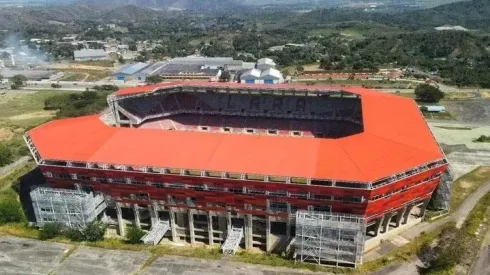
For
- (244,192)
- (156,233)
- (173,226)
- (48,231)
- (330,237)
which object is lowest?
(173,226)

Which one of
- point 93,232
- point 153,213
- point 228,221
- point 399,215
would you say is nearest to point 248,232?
point 228,221

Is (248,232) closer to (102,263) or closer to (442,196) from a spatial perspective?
(102,263)

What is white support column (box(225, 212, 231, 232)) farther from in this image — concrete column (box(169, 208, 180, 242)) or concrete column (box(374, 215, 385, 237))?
concrete column (box(374, 215, 385, 237))

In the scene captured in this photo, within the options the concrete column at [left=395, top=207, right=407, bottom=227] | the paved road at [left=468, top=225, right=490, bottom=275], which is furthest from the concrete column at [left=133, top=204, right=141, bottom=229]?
the paved road at [left=468, top=225, right=490, bottom=275]

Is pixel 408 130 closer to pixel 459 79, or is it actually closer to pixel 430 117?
pixel 430 117

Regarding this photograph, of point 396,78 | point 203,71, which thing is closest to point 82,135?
point 203,71

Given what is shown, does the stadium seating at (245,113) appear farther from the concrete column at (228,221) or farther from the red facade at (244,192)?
the concrete column at (228,221)
